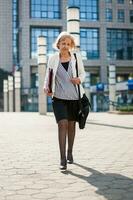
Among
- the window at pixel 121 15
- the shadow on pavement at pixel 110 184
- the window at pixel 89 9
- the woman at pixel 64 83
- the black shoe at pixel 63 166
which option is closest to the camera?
the shadow on pavement at pixel 110 184

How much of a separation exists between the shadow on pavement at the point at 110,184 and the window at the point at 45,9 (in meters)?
71.6

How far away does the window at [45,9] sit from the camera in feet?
250

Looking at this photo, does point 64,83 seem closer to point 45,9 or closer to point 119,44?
point 45,9

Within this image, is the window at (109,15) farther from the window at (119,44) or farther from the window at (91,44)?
the window at (91,44)

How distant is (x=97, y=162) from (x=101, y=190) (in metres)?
2.22

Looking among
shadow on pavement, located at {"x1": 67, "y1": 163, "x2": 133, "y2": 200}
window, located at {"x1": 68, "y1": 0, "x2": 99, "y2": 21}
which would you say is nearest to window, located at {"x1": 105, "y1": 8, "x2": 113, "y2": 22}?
window, located at {"x1": 68, "y1": 0, "x2": 99, "y2": 21}

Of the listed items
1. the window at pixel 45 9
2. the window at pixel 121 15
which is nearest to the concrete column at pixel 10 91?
the window at pixel 45 9

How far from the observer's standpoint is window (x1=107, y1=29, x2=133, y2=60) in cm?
8150

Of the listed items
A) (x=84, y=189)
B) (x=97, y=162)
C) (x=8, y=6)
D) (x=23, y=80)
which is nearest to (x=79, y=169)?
(x=97, y=162)

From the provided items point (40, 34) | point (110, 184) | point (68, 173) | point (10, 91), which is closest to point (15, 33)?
point (40, 34)

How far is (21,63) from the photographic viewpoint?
3182 inches

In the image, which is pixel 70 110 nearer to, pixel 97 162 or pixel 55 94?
pixel 55 94

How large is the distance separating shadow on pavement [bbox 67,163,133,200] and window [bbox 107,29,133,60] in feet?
249

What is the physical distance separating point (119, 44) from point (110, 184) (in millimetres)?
79129
